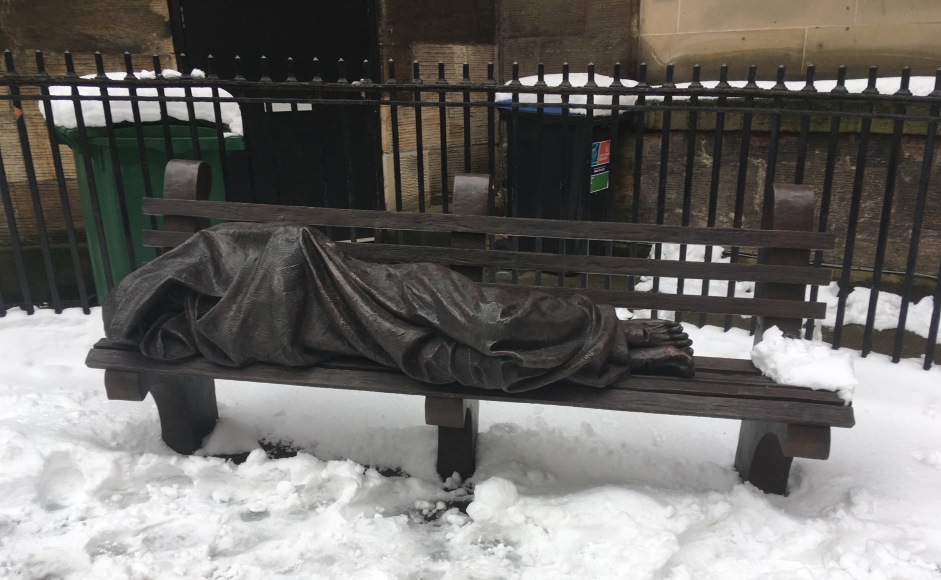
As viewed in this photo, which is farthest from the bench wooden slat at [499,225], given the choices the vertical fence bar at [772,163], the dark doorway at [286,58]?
the dark doorway at [286,58]

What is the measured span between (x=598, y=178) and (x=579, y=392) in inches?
126

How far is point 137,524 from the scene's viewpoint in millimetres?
2762

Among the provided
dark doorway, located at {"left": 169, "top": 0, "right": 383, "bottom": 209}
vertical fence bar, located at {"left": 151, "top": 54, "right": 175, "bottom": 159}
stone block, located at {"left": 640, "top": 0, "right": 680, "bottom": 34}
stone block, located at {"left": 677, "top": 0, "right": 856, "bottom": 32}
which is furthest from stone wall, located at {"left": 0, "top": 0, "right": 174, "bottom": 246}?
stone block, located at {"left": 677, "top": 0, "right": 856, "bottom": 32}

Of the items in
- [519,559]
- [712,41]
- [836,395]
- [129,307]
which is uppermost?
[712,41]

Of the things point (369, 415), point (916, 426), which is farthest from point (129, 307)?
point (916, 426)

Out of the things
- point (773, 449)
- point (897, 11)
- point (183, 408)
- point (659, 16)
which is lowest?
point (773, 449)

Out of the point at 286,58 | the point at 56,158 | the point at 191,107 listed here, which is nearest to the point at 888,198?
the point at 191,107

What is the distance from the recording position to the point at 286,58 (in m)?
6.59

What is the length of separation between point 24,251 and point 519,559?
545cm

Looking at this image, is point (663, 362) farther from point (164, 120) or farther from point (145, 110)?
point (145, 110)

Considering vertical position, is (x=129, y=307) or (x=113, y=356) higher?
(x=129, y=307)

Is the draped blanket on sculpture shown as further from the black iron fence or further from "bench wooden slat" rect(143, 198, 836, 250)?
the black iron fence

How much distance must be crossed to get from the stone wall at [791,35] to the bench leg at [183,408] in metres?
4.77

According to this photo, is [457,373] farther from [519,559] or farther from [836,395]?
[836,395]
